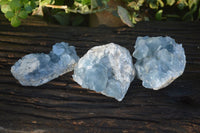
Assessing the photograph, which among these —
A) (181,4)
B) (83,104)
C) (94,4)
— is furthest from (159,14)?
(83,104)

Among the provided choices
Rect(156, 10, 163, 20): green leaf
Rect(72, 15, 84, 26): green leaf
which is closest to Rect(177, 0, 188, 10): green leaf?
Rect(156, 10, 163, 20): green leaf

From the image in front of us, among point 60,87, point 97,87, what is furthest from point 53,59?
point 97,87

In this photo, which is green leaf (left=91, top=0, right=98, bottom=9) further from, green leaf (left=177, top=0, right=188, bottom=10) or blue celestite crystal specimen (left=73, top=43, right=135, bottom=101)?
green leaf (left=177, top=0, right=188, bottom=10)

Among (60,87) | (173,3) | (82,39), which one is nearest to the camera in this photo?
(60,87)

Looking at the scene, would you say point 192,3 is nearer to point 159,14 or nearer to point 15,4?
point 159,14

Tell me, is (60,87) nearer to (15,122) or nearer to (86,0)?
(15,122)

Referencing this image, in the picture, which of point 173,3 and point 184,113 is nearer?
point 184,113

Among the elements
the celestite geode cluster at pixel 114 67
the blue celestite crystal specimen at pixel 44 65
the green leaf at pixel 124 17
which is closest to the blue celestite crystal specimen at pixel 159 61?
the celestite geode cluster at pixel 114 67
